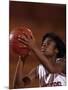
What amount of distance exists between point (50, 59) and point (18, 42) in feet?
0.92

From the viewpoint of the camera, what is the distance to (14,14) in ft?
4.64

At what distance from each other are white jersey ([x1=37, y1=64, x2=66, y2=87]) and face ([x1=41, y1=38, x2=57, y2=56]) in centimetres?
11

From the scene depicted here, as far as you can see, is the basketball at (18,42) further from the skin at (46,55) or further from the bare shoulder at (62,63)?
the bare shoulder at (62,63)

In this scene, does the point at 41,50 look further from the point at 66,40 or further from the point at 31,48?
the point at 66,40

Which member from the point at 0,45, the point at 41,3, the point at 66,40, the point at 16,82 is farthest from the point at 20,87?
the point at 41,3

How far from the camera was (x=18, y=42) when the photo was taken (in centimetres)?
142

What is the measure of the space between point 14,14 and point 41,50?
338 mm

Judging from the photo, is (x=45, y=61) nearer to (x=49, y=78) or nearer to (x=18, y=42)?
(x=49, y=78)

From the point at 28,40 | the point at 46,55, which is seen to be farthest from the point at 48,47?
the point at 28,40

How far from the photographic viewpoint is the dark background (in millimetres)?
1408

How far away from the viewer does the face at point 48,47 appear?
4.77 feet

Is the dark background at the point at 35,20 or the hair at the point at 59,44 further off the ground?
the dark background at the point at 35,20

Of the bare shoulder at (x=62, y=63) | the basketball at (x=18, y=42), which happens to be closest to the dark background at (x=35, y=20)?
the basketball at (x=18, y=42)

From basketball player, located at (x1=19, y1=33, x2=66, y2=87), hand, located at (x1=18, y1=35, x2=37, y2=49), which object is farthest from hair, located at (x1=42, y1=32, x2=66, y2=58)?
hand, located at (x1=18, y1=35, x2=37, y2=49)
